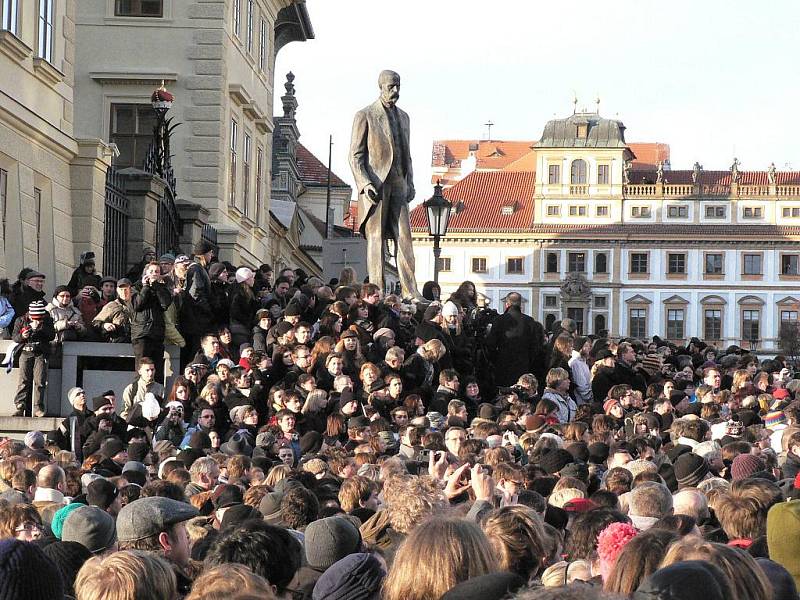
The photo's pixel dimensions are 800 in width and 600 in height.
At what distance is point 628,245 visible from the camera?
106 meters

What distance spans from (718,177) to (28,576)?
105760 mm

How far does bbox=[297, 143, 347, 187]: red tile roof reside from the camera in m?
73.9

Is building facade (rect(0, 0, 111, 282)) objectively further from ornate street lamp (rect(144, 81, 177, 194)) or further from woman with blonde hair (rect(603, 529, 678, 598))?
woman with blonde hair (rect(603, 529, 678, 598))

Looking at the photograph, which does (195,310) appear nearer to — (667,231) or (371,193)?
(371,193)

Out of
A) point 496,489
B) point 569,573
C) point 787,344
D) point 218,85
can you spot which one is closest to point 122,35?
point 218,85

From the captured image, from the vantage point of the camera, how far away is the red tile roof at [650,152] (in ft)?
404

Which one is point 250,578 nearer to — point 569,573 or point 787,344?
point 569,573

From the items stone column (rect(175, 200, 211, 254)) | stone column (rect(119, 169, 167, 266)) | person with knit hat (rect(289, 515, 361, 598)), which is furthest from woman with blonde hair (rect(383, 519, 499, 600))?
stone column (rect(175, 200, 211, 254))

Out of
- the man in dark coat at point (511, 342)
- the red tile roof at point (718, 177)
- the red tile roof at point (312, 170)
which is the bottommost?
the man in dark coat at point (511, 342)

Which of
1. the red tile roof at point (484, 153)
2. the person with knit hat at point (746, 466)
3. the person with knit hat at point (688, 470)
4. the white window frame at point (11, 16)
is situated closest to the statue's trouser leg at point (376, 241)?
the white window frame at point (11, 16)

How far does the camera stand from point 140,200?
22.7 meters

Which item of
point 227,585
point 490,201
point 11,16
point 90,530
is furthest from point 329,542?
point 490,201

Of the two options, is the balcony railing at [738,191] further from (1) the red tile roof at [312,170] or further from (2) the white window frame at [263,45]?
(2) the white window frame at [263,45]

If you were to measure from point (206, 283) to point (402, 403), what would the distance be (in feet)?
10.3
